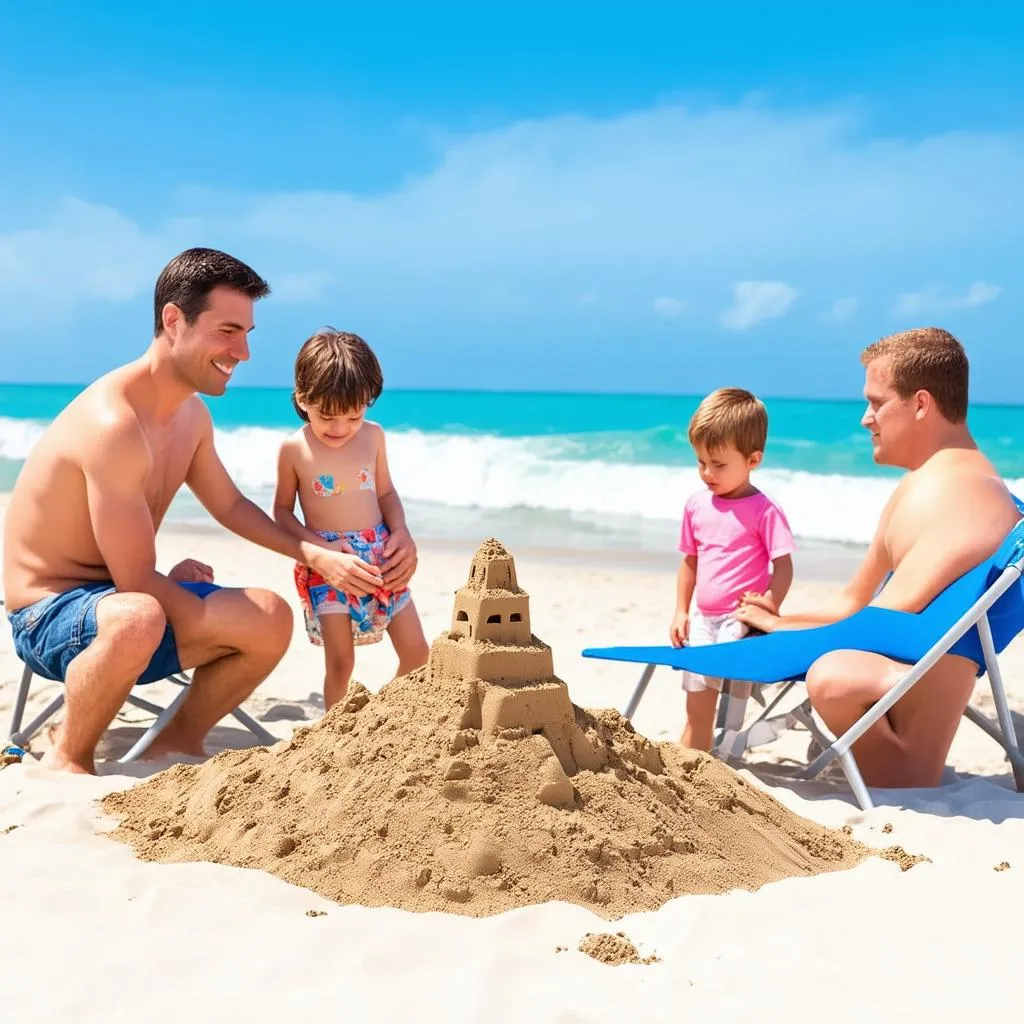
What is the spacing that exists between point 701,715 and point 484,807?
1913 mm

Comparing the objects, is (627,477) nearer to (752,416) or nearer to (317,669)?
(317,669)

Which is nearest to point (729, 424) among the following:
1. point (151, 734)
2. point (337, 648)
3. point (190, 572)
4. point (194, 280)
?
point (337, 648)

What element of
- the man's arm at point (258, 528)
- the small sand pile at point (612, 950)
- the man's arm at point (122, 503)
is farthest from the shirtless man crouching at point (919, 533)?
the man's arm at point (122, 503)

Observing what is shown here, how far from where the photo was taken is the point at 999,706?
405cm

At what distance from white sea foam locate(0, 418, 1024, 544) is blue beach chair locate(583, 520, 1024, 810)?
9.98 m

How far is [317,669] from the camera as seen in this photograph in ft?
21.0

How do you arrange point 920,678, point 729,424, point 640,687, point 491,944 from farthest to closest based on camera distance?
1. point 640,687
2. point 729,424
3. point 920,678
4. point 491,944

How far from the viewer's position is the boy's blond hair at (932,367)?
418 cm

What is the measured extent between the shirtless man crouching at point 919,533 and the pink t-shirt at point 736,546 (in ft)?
1.60

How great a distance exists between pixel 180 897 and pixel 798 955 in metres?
1.50

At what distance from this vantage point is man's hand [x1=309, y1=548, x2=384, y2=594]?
14.8 feet

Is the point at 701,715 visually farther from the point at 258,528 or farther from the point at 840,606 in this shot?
the point at 258,528

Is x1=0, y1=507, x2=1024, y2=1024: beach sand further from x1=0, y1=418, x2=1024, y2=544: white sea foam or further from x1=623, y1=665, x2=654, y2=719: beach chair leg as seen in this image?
x1=0, y1=418, x2=1024, y2=544: white sea foam

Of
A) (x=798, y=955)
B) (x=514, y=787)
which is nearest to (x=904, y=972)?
(x=798, y=955)
